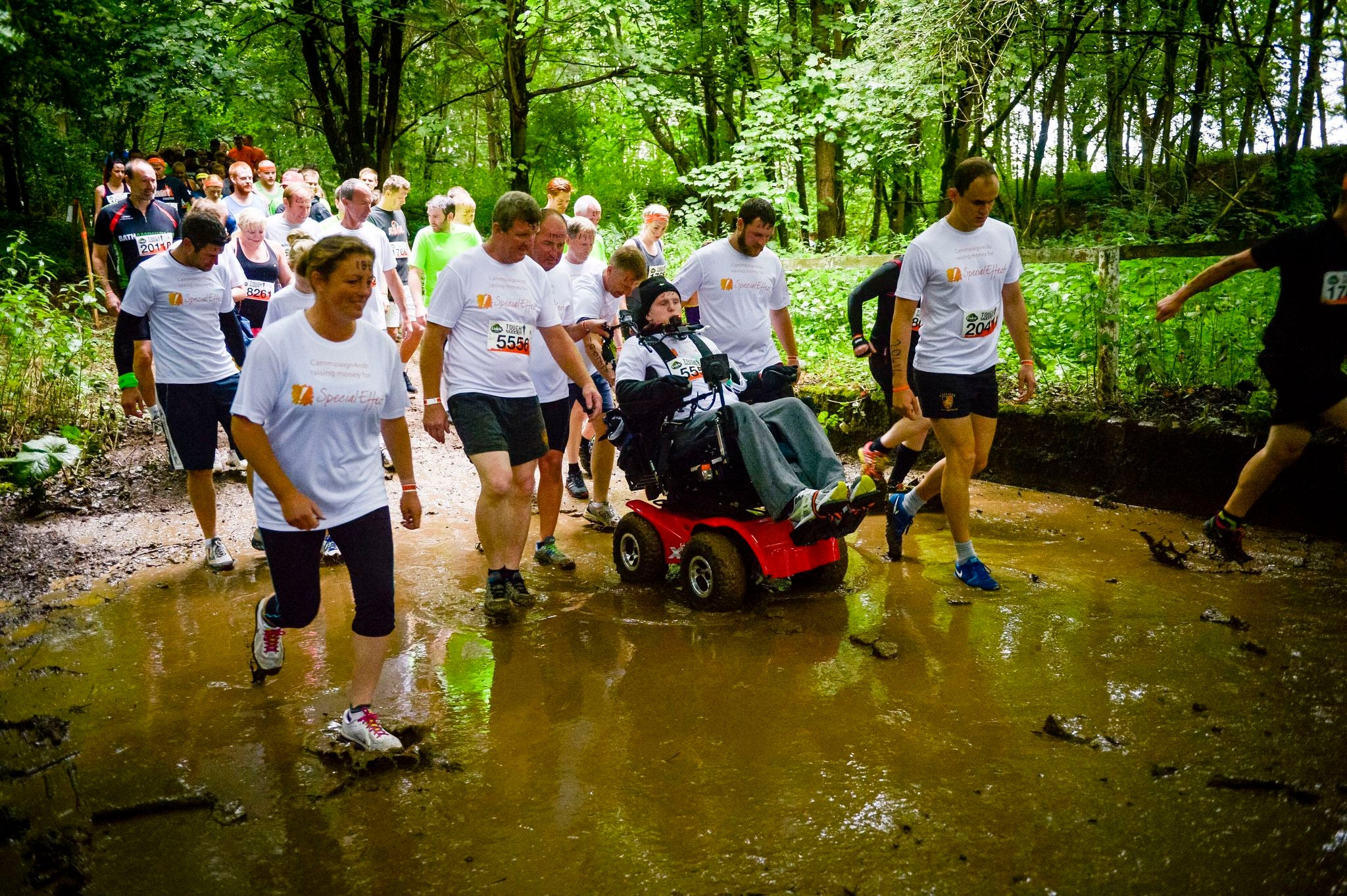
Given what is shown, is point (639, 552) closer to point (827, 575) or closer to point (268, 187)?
point (827, 575)

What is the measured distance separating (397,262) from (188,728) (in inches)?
300

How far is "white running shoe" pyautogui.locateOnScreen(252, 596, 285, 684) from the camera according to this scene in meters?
4.49

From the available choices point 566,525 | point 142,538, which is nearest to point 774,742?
point 566,525

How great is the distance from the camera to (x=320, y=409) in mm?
3762

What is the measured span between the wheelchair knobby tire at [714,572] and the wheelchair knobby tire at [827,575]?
472mm

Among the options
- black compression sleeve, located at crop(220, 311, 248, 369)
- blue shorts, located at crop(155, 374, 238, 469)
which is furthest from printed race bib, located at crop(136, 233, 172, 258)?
blue shorts, located at crop(155, 374, 238, 469)

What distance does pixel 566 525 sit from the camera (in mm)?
7723

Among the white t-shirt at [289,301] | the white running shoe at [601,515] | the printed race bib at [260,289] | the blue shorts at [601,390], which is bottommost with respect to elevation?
the white running shoe at [601,515]

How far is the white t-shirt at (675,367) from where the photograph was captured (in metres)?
5.82

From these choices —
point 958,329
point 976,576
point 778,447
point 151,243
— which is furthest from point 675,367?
point 151,243

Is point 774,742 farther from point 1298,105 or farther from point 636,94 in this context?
point 636,94

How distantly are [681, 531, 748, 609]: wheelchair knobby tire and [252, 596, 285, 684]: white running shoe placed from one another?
7.32 ft

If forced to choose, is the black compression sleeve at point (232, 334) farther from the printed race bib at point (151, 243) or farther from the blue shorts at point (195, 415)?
the printed race bib at point (151, 243)

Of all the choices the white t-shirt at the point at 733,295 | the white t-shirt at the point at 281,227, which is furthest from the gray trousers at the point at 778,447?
the white t-shirt at the point at 281,227
